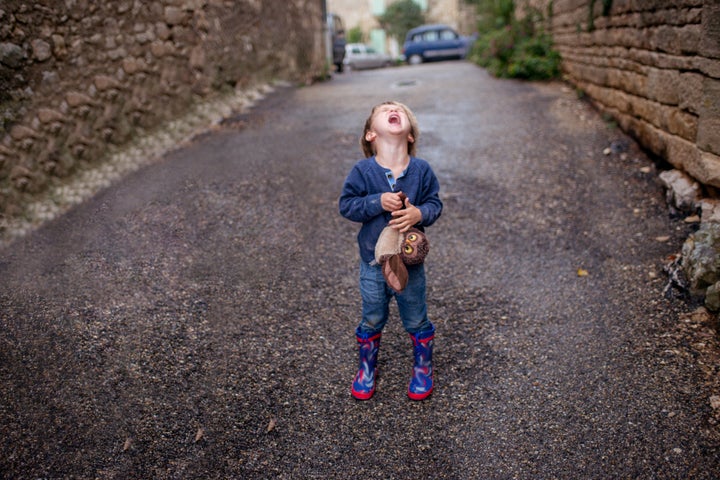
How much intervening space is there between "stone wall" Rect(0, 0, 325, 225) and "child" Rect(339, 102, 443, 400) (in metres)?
3.05

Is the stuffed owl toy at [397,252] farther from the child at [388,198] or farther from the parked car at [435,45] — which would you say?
the parked car at [435,45]

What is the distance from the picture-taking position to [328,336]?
3383 millimetres

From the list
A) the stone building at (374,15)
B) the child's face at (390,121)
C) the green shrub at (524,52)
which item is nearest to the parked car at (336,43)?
the green shrub at (524,52)

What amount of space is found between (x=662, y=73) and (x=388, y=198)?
11.8 feet

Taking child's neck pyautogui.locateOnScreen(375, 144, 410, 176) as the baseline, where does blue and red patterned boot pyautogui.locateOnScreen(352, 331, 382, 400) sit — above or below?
below

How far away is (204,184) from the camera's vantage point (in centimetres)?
520

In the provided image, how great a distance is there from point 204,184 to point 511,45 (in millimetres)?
7671

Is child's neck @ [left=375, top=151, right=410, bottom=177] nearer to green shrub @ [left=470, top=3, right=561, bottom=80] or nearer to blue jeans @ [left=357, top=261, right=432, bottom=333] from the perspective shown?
blue jeans @ [left=357, top=261, right=432, bottom=333]

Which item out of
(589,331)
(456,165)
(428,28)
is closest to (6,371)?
(589,331)

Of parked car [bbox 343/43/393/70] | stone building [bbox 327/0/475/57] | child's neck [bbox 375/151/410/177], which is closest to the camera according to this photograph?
child's neck [bbox 375/151/410/177]

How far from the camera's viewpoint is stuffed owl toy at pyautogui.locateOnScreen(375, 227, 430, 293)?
2484 millimetres

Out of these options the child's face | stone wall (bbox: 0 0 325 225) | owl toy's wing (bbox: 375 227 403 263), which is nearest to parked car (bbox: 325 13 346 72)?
stone wall (bbox: 0 0 325 225)

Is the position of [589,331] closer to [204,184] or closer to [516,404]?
[516,404]

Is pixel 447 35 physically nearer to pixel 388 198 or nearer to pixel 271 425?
pixel 388 198
